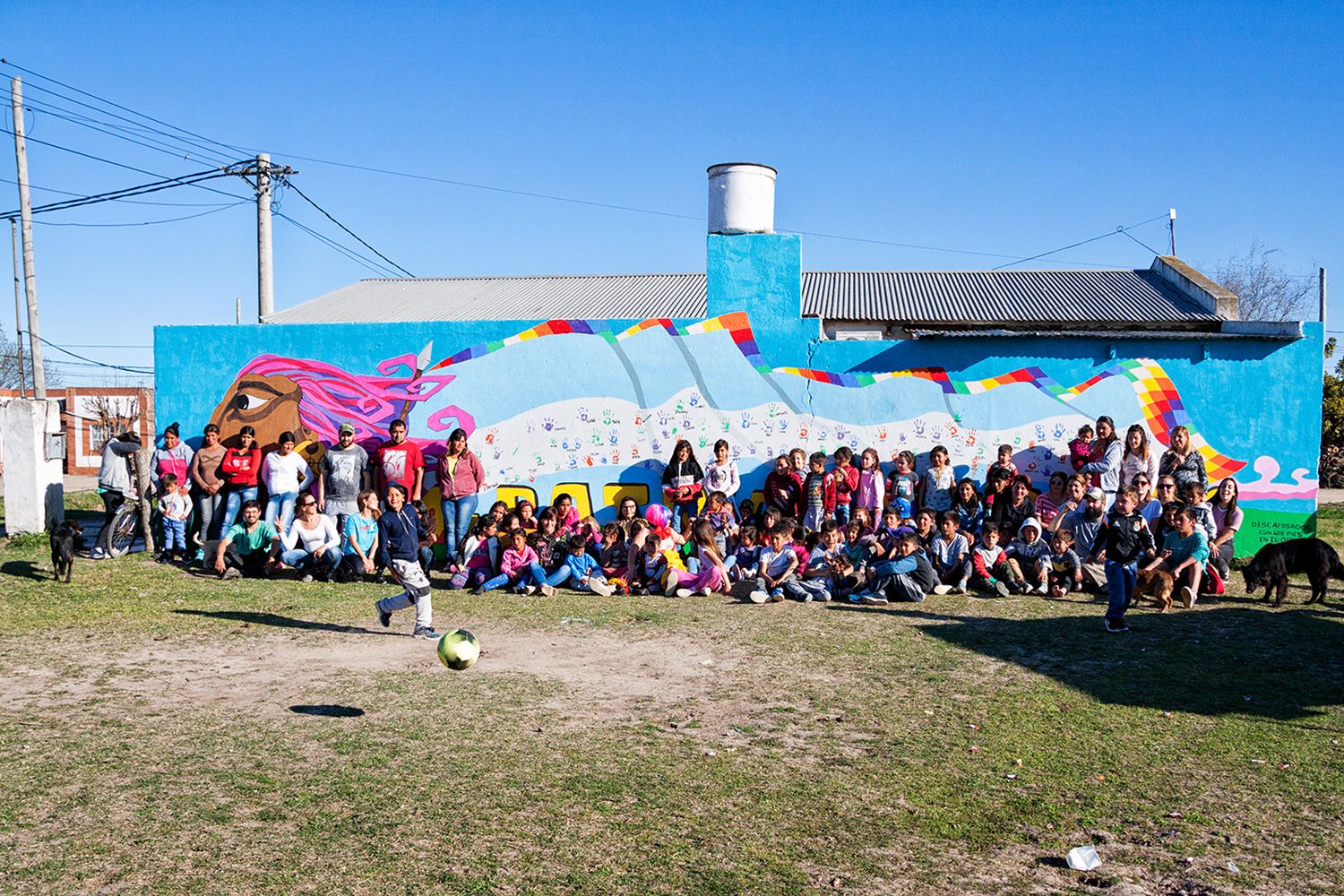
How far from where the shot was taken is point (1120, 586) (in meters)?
9.25

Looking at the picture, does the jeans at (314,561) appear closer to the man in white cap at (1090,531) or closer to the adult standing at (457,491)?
the adult standing at (457,491)

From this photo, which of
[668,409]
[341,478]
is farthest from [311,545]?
[668,409]

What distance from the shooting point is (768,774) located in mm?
5625

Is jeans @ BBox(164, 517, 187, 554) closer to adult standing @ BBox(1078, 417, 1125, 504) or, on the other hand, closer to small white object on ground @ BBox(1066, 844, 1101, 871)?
adult standing @ BBox(1078, 417, 1125, 504)

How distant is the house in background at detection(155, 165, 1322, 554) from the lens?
13805 mm

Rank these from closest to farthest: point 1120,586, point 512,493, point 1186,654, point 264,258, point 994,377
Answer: point 1186,654 < point 1120,586 < point 994,377 < point 512,493 < point 264,258

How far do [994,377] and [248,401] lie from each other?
32.4ft

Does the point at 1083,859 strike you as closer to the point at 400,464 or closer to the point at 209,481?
the point at 400,464

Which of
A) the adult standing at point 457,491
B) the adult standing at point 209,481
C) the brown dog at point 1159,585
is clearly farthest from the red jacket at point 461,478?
the brown dog at point 1159,585

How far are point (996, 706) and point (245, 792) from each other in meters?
4.53

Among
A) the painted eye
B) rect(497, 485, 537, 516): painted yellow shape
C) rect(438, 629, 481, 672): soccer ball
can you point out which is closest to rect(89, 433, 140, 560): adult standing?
the painted eye

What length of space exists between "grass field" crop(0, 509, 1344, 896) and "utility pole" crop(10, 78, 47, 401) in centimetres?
1374

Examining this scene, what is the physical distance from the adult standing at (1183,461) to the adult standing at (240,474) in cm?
1092

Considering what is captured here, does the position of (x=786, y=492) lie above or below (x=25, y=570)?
above
